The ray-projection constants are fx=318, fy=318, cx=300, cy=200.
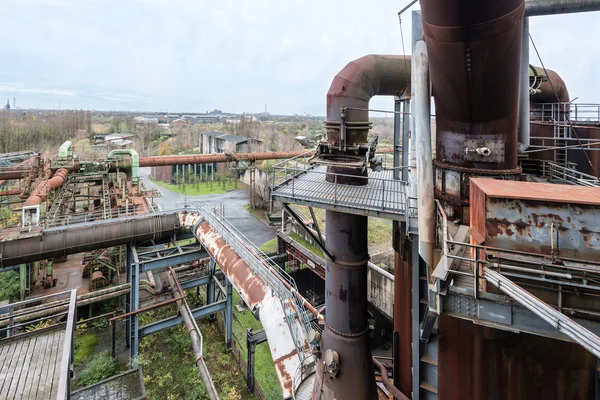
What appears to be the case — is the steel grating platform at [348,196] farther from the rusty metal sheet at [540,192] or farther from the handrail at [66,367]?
the handrail at [66,367]

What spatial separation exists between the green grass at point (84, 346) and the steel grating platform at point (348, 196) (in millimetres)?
10454

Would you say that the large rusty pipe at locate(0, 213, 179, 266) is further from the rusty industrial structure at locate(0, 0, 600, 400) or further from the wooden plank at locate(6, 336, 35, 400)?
the wooden plank at locate(6, 336, 35, 400)

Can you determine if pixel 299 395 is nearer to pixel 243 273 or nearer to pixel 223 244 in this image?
pixel 243 273

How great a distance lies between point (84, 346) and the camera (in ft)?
40.1

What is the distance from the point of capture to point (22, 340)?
21.1ft

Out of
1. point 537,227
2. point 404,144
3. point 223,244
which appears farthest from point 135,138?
point 537,227

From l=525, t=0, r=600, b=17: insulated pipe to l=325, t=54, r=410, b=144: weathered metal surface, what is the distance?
227 cm

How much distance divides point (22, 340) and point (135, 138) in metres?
65.6

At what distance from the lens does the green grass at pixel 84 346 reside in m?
11.6

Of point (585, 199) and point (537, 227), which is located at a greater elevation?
point (585, 199)

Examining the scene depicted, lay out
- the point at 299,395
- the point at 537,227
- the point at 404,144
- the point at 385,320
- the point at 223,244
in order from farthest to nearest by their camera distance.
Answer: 1. the point at 385,320
2. the point at 223,244
3. the point at 404,144
4. the point at 299,395
5. the point at 537,227

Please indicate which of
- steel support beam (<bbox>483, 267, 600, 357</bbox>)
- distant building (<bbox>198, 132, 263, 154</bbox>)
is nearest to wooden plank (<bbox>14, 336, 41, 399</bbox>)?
steel support beam (<bbox>483, 267, 600, 357</bbox>)

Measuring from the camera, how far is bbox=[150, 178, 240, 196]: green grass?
3691 cm

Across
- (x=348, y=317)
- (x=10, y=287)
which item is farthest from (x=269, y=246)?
(x=348, y=317)
